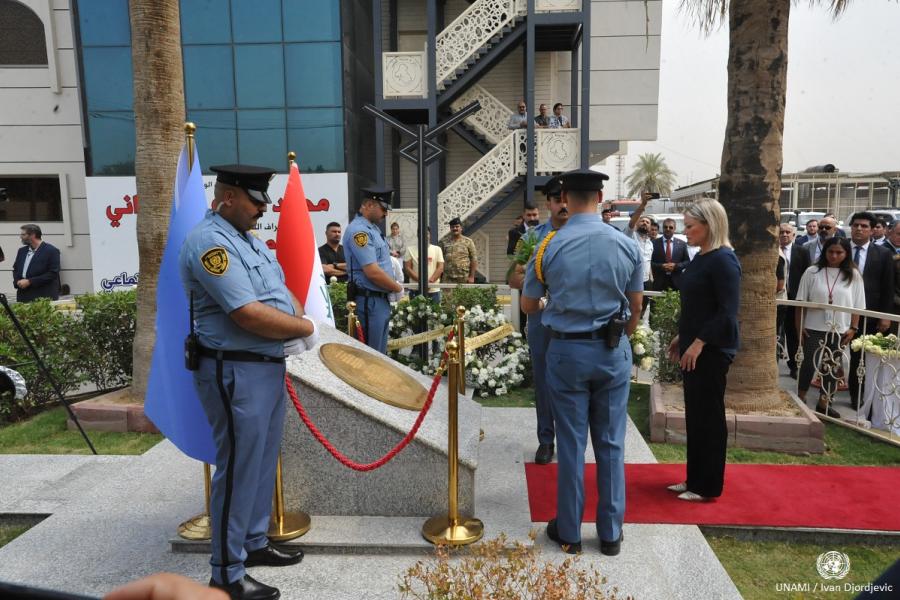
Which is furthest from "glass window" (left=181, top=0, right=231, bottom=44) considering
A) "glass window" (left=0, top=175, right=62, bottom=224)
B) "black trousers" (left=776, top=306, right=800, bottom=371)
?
"black trousers" (left=776, top=306, right=800, bottom=371)

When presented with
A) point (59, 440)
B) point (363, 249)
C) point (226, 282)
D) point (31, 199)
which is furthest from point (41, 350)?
point (31, 199)

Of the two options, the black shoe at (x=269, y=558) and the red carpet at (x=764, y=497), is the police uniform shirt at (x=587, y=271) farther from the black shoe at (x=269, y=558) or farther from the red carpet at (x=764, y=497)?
the black shoe at (x=269, y=558)

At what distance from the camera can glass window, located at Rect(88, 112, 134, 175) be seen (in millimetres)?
15406

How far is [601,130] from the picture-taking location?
17828 millimetres

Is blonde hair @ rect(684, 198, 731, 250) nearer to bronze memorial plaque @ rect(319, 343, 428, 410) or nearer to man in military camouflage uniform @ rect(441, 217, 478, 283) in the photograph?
bronze memorial plaque @ rect(319, 343, 428, 410)

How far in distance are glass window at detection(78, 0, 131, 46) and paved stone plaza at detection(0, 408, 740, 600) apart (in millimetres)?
13767

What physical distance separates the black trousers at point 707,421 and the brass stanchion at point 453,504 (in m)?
1.60

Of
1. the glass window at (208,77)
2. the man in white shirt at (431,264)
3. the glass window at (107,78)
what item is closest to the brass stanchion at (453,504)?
the man in white shirt at (431,264)

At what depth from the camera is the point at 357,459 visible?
3.77m

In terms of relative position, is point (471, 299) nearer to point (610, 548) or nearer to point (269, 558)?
point (610, 548)

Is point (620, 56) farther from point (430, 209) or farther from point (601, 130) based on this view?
point (430, 209)

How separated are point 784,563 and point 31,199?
18.6 m

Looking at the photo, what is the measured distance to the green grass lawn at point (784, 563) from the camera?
3.36 meters

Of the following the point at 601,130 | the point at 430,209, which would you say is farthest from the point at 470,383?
the point at 601,130
